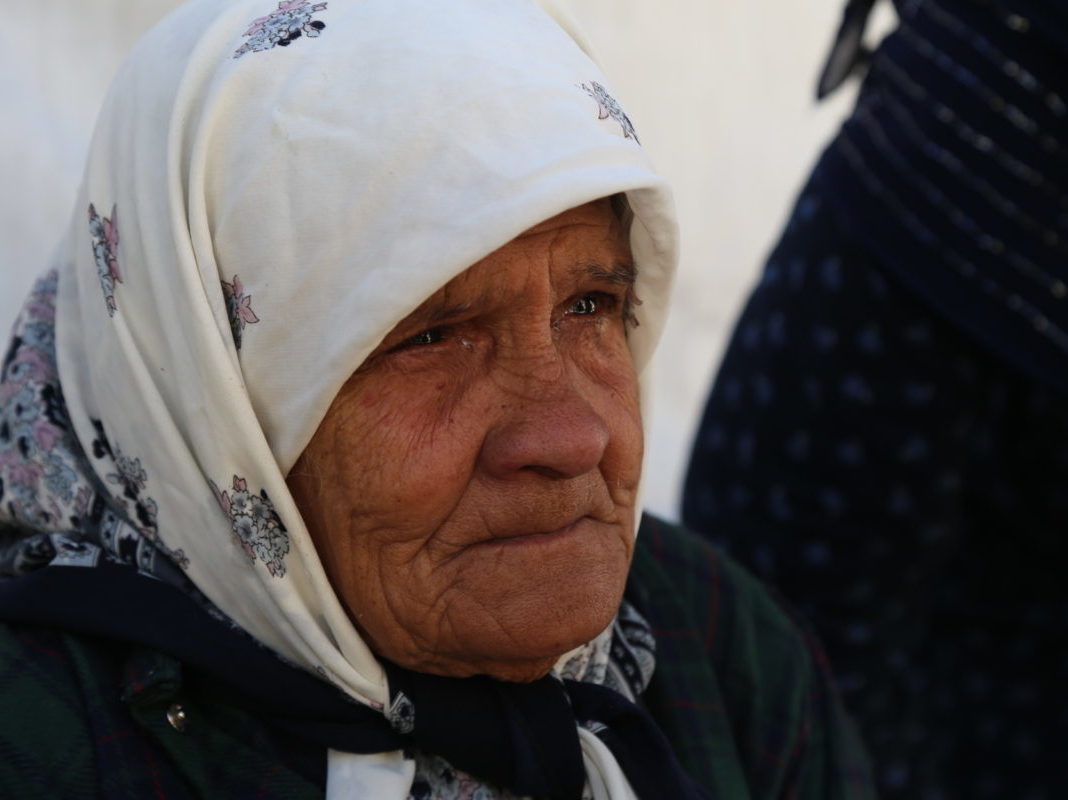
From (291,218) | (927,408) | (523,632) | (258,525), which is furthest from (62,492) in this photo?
(927,408)

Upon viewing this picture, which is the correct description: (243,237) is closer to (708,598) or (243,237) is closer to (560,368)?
(560,368)

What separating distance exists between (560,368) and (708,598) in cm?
68

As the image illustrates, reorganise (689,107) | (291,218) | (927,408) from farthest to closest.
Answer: (689,107) < (927,408) < (291,218)

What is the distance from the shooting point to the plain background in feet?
14.8

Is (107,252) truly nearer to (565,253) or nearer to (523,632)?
(565,253)

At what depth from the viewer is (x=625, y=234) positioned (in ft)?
6.41

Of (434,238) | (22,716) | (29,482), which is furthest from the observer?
(29,482)

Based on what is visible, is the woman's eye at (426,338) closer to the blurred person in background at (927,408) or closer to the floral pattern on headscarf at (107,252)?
the floral pattern on headscarf at (107,252)

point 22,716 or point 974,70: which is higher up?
point 974,70

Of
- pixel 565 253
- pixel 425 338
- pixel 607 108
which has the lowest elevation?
pixel 425 338

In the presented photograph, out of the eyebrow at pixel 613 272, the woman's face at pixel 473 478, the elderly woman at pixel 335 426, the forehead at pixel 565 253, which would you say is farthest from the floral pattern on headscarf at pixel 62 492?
the eyebrow at pixel 613 272

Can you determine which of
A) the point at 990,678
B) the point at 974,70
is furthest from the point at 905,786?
the point at 974,70

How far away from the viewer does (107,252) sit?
6.10ft

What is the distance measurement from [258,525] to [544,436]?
350 mm
